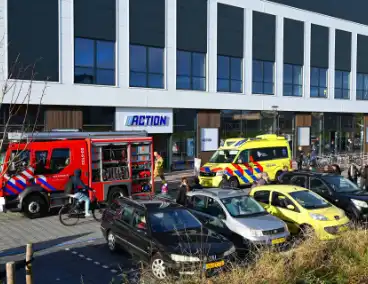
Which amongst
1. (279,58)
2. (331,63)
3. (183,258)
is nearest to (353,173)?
(183,258)

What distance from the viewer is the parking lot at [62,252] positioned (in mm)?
8391

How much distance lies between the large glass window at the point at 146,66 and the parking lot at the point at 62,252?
1170 centimetres

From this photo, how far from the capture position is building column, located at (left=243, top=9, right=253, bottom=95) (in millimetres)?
28531

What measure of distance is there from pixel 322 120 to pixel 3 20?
24.8m

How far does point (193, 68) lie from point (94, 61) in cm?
650

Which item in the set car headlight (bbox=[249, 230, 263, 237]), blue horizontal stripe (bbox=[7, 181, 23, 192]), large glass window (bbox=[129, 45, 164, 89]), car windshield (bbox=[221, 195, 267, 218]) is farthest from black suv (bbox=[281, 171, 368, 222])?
large glass window (bbox=[129, 45, 164, 89])

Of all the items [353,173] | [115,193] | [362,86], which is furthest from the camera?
[362,86]

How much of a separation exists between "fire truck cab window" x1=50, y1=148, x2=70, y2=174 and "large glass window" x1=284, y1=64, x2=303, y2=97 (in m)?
20.8

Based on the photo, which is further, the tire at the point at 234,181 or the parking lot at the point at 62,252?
the tire at the point at 234,181

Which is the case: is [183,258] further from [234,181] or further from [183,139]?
[183,139]

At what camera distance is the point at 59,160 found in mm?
13977

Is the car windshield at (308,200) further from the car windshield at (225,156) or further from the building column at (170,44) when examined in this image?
the building column at (170,44)

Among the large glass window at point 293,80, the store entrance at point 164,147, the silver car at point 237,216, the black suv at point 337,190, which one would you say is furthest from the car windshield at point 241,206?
the large glass window at point 293,80

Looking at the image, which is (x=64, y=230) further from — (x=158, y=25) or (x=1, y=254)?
(x=158, y=25)
